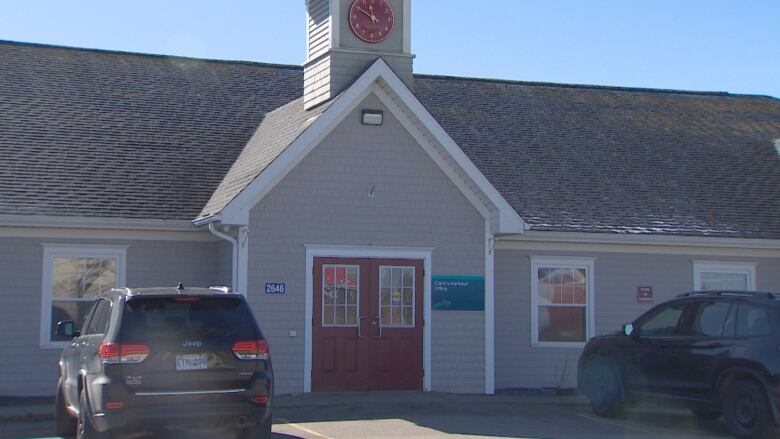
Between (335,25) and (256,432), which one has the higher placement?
(335,25)

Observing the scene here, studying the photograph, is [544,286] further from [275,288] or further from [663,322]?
[275,288]

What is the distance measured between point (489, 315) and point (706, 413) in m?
4.34

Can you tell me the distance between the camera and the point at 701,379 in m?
13.9

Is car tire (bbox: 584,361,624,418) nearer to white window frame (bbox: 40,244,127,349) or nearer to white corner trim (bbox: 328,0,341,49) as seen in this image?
white corner trim (bbox: 328,0,341,49)

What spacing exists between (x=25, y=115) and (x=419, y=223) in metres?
7.62

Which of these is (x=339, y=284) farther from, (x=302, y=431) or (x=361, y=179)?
(x=302, y=431)

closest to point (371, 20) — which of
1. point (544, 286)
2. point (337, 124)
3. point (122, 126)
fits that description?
point (337, 124)

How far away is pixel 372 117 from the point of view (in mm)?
17641

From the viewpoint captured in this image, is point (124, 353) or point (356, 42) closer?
point (124, 353)

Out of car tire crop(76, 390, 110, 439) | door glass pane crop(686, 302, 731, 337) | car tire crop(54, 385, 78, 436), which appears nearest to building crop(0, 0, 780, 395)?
car tire crop(54, 385, 78, 436)

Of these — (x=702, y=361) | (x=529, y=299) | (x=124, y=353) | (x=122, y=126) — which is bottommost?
(x=702, y=361)

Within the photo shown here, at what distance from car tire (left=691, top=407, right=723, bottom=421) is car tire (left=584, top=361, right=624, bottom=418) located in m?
1.11

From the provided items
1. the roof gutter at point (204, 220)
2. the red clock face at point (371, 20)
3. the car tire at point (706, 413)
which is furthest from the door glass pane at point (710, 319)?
the red clock face at point (371, 20)

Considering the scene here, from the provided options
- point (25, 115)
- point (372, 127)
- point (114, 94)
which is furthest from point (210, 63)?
point (372, 127)
